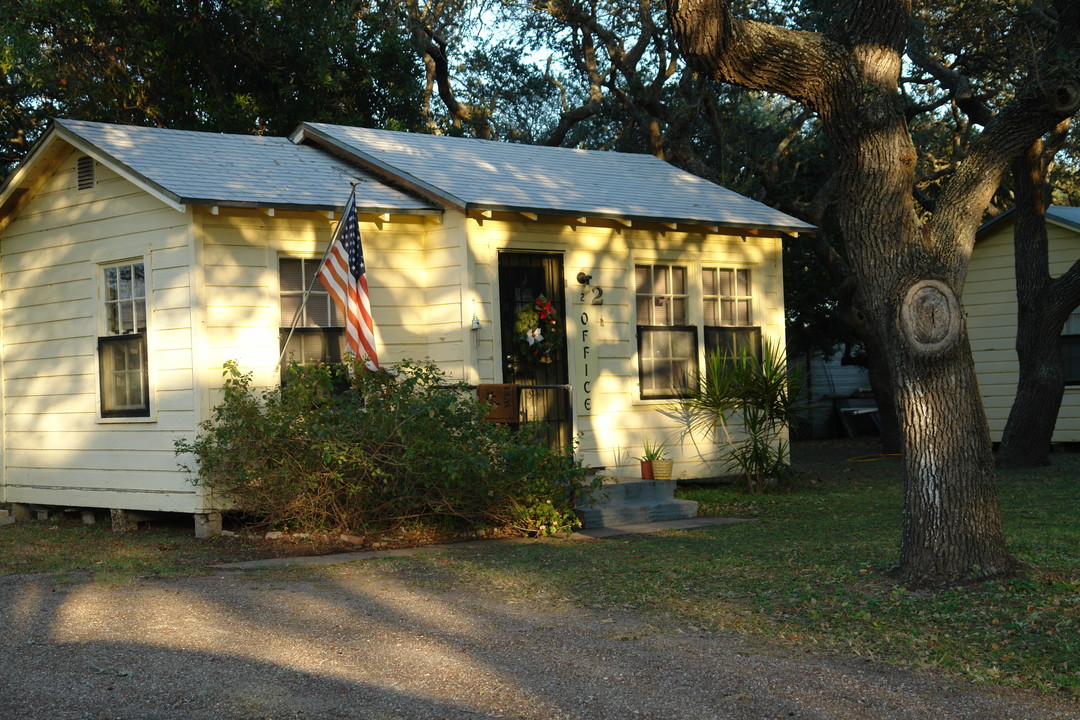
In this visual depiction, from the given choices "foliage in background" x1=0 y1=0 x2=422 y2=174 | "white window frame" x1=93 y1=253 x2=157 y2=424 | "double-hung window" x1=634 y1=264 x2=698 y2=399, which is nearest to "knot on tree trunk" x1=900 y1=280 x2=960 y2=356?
"double-hung window" x1=634 y1=264 x2=698 y2=399

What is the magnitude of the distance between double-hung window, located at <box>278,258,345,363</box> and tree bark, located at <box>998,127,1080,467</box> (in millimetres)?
9581

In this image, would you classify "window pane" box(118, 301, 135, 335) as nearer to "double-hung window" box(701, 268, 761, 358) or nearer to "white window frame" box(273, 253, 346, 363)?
"white window frame" box(273, 253, 346, 363)

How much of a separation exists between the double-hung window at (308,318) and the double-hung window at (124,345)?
142 cm

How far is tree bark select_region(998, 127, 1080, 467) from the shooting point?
615 inches

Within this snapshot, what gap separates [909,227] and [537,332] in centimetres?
562

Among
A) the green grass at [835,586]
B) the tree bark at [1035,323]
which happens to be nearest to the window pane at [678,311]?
the green grass at [835,586]

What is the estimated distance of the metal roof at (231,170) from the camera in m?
10.9

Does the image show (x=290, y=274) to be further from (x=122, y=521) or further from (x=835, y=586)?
(x=835, y=586)

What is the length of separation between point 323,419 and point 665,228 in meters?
5.28

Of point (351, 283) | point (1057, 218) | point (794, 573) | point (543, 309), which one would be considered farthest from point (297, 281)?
point (1057, 218)

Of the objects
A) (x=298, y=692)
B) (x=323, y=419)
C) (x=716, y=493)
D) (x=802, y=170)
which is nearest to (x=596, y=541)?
(x=323, y=419)

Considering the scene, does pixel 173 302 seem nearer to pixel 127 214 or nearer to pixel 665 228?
pixel 127 214

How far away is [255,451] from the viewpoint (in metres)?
10.2

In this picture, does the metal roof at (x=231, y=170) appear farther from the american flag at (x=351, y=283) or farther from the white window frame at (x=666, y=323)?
the white window frame at (x=666, y=323)
